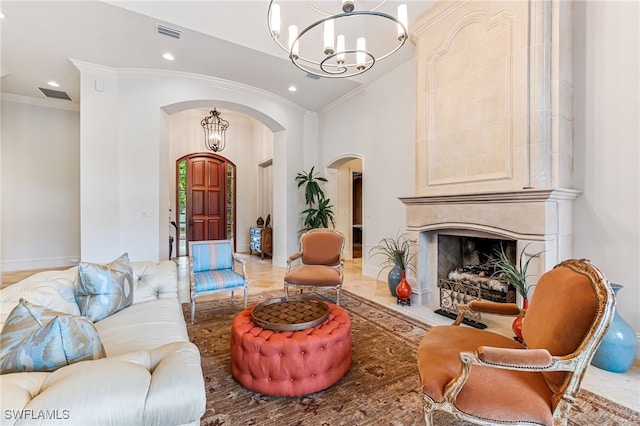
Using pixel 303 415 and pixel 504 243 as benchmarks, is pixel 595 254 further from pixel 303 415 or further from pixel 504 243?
pixel 303 415

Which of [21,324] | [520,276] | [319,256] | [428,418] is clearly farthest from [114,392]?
[319,256]

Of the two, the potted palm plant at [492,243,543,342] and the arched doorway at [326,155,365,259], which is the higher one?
the arched doorway at [326,155,365,259]

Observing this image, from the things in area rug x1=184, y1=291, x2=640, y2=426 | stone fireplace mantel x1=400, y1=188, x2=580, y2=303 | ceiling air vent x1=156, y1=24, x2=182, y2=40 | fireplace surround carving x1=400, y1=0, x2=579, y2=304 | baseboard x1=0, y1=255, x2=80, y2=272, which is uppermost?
ceiling air vent x1=156, y1=24, x2=182, y2=40

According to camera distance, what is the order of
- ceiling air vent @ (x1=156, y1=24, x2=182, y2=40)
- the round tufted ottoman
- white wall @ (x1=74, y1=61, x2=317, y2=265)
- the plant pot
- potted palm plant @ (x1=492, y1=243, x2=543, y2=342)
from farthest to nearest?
white wall @ (x1=74, y1=61, x2=317, y2=265)
the plant pot
ceiling air vent @ (x1=156, y1=24, x2=182, y2=40)
potted palm plant @ (x1=492, y1=243, x2=543, y2=342)
the round tufted ottoman

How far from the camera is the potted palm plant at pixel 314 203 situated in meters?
6.36

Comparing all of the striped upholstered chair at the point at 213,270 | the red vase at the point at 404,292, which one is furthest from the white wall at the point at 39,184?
the red vase at the point at 404,292

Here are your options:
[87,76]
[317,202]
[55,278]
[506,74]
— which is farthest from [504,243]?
[87,76]

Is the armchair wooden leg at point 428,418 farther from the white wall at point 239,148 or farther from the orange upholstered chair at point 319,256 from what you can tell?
the white wall at point 239,148

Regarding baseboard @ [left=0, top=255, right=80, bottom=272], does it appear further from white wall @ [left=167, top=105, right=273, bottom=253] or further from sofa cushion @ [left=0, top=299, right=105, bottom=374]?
sofa cushion @ [left=0, top=299, right=105, bottom=374]

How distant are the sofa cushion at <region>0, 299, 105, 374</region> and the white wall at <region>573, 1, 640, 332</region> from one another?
12.4 feet

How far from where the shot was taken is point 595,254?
266 centimetres

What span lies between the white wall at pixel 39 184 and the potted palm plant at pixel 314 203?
502 cm

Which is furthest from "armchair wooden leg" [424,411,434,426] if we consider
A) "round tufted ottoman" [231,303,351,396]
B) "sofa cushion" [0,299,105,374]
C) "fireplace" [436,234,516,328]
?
"fireplace" [436,234,516,328]

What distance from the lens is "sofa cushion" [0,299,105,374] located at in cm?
106
